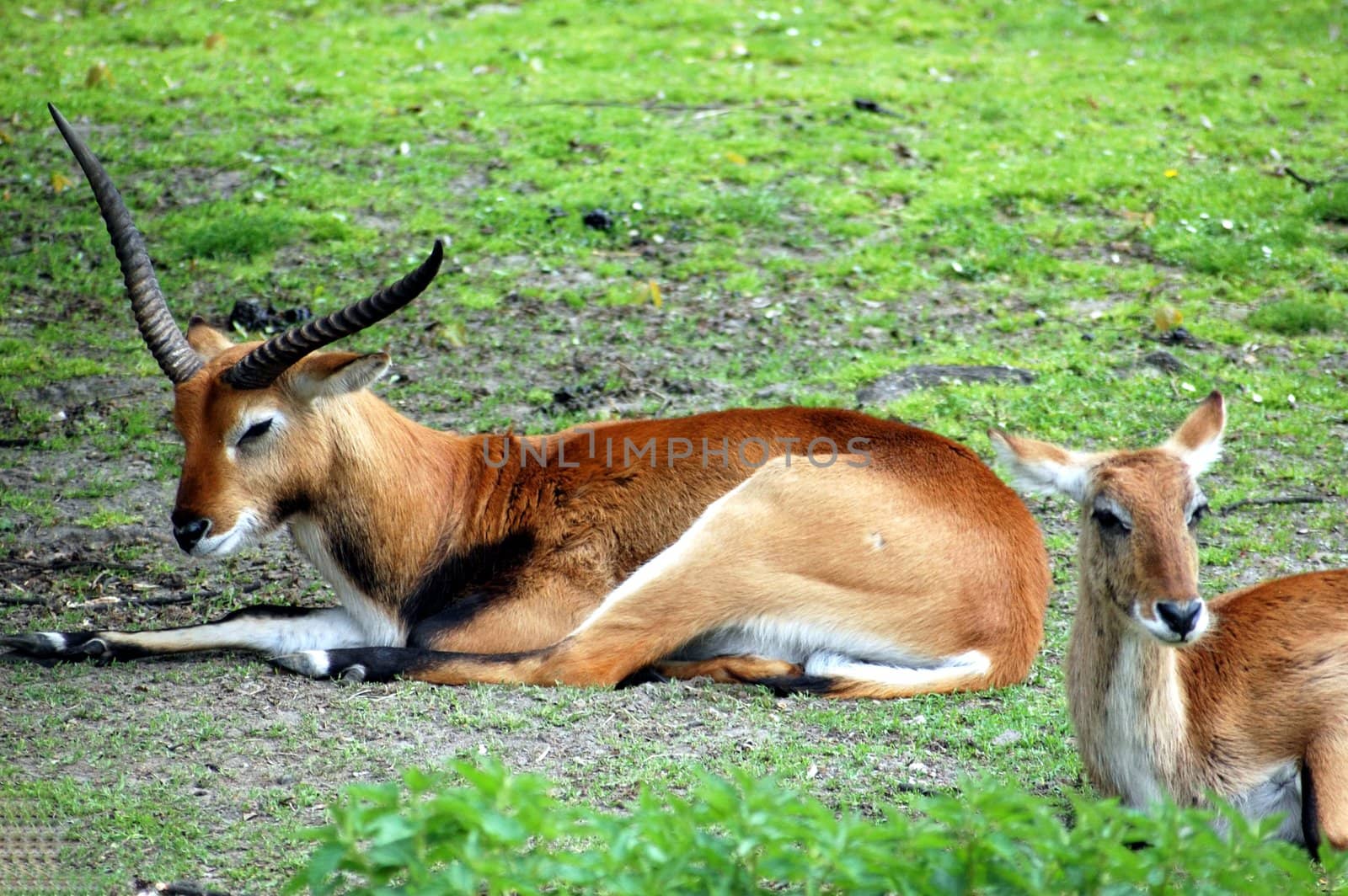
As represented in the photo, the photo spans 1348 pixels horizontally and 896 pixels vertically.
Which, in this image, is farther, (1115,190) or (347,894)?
(1115,190)

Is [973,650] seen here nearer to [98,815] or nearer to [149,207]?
[98,815]

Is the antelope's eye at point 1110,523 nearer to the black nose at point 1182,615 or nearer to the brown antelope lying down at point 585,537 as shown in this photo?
the black nose at point 1182,615

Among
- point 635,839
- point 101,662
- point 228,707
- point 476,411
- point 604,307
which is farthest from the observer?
point 604,307

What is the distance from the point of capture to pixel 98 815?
4.32m

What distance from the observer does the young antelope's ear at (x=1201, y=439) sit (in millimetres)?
4441

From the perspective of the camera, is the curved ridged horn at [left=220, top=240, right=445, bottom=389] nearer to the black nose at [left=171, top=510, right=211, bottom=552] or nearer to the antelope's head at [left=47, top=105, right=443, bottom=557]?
the antelope's head at [left=47, top=105, right=443, bottom=557]

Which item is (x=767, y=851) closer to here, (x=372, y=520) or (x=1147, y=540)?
(x=1147, y=540)

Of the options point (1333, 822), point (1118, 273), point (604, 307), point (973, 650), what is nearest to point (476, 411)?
point (604, 307)

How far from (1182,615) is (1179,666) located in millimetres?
549

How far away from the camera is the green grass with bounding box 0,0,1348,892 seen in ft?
16.4

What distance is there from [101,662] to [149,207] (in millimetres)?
5522

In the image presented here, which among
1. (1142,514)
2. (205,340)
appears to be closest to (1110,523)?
(1142,514)

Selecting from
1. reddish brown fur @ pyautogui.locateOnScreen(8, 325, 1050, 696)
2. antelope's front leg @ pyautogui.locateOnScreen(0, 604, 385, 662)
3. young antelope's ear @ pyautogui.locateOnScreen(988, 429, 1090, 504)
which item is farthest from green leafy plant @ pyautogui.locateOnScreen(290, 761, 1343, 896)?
antelope's front leg @ pyautogui.locateOnScreen(0, 604, 385, 662)

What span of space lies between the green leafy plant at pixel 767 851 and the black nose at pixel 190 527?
9.41 feet
